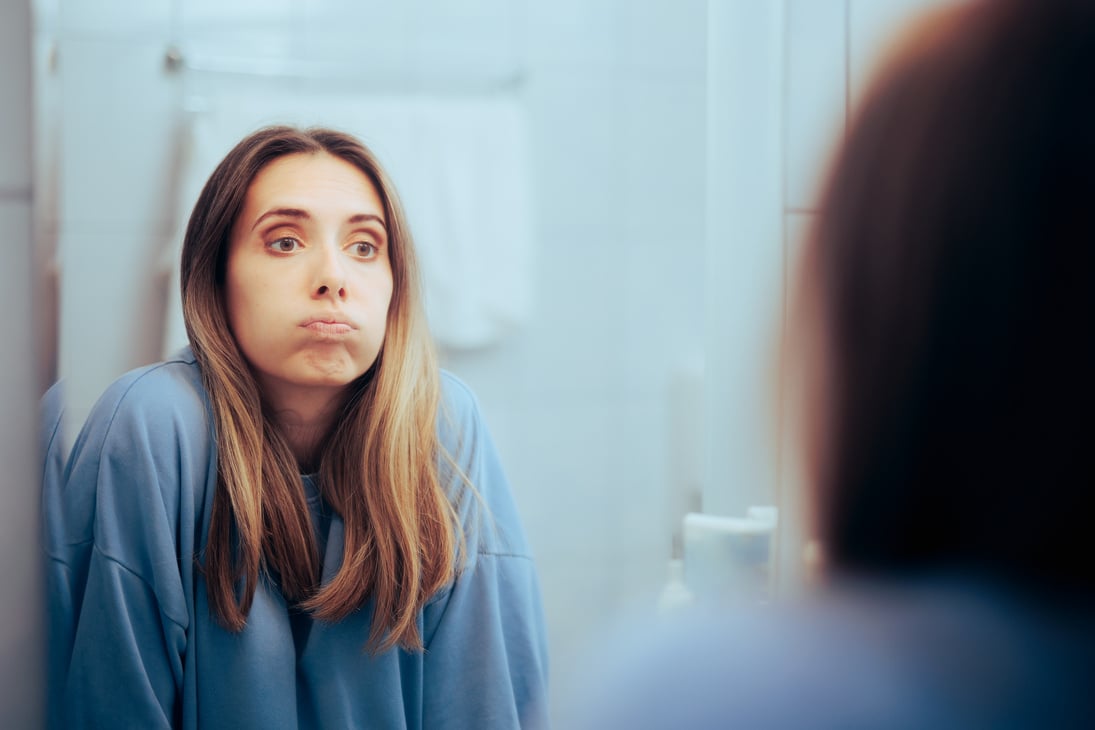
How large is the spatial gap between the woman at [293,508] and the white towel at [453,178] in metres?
0.03

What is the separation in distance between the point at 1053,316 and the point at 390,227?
56cm

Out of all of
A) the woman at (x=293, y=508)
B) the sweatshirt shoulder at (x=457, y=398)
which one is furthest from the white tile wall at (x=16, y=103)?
the sweatshirt shoulder at (x=457, y=398)

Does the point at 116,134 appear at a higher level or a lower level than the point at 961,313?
higher

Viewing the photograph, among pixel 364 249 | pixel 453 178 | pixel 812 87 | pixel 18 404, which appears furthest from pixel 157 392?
pixel 812 87

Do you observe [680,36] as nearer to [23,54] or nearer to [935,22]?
[935,22]

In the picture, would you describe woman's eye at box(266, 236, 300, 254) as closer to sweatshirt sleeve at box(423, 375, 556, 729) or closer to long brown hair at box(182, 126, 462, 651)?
long brown hair at box(182, 126, 462, 651)

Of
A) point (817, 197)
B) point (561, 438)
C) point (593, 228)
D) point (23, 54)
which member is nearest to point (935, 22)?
point (817, 197)

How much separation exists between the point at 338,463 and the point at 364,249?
0.57 feet

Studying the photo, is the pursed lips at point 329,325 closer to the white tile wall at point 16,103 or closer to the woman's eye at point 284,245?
the woman's eye at point 284,245

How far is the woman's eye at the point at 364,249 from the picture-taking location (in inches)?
24.8

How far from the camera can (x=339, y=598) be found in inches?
24.6

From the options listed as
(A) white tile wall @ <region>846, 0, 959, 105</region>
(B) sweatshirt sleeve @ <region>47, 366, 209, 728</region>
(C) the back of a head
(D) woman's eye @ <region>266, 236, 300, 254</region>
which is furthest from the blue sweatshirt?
(A) white tile wall @ <region>846, 0, 959, 105</region>

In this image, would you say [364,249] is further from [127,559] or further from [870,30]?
[870,30]

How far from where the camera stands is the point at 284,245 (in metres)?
0.61
